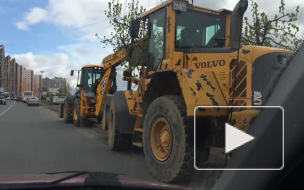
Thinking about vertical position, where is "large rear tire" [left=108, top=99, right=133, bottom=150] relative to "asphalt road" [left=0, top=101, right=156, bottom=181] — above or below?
above

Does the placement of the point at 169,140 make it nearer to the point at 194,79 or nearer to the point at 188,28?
the point at 194,79

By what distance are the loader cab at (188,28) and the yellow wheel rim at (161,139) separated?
142 centimetres

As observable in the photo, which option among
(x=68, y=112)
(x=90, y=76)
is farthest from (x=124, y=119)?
(x=68, y=112)

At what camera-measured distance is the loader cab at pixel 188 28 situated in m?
6.74

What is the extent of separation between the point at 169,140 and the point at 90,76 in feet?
36.7

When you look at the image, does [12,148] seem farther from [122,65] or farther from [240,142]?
[240,142]

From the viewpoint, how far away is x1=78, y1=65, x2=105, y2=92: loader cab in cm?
1644

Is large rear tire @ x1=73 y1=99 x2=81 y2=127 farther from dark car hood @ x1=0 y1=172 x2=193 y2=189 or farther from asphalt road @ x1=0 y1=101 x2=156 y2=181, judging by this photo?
dark car hood @ x1=0 y1=172 x2=193 y2=189

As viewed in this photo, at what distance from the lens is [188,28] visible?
6.84m

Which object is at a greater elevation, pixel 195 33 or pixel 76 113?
pixel 195 33

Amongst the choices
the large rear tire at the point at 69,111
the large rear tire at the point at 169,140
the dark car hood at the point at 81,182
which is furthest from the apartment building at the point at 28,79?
the dark car hood at the point at 81,182

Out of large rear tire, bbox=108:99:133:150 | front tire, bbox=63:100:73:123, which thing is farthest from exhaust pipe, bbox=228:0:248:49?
front tire, bbox=63:100:73:123

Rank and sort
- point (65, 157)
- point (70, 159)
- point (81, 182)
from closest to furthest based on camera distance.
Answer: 1. point (81, 182)
2. point (70, 159)
3. point (65, 157)

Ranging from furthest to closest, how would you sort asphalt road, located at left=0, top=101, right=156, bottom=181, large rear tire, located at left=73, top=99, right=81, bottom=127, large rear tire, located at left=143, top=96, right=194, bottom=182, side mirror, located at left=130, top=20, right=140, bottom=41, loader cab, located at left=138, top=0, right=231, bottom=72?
large rear tire, located at left=73, top=99, right=81, bottom=127 → side mirror, located at left=130, top=20, right=140, bottom=41 → asphalt road, located at left=0, top=101, right=156, bottom=181 → loader cab, located at left=138, top=0, right=231, bottom=72 → large rear tire, located at left=143, top=96, right=194, bottom=182
